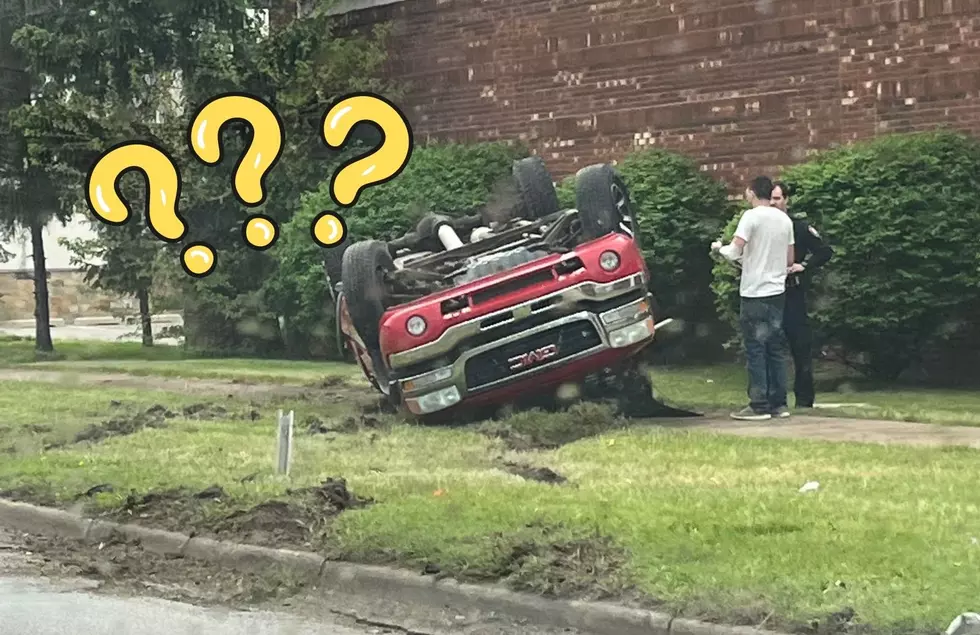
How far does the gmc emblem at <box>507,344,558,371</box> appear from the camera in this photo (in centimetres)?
1101

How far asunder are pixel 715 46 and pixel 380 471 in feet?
32.2

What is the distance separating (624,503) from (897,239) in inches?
283

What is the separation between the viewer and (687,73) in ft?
58.0

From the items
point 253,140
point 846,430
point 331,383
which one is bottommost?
point 331,383

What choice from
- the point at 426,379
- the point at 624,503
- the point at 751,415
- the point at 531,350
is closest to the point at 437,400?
the point at 426,379

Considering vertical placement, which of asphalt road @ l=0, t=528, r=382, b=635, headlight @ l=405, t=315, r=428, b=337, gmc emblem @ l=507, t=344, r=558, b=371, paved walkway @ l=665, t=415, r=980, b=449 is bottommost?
paved walkway @ l=665, t=415, r=980, b=449

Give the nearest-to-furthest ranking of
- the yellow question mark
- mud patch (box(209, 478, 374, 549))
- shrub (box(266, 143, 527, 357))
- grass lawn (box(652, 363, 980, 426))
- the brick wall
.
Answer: mud patch (box(209, 478, 374, 549)), grass lawn (box(652, 363, 980, 426)), the brick wall, the yellow question mark, shrub (box(266, 143, 527, 357))

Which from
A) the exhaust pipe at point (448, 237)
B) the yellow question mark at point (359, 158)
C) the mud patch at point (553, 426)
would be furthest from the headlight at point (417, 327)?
the yellow question mark at point (359, 158)

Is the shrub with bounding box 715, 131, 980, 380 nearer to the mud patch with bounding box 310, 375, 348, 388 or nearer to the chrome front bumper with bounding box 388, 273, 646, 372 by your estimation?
the chrome front bumper with bounding box 388, 273, 646, 372

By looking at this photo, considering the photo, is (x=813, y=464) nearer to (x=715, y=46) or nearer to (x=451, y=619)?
(x=451, y=619)

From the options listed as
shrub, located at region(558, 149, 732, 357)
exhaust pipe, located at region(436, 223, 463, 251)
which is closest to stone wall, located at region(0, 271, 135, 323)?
shrub, located at region(558, 149, 732, 357)

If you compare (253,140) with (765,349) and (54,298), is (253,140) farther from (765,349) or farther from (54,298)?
(54,298)

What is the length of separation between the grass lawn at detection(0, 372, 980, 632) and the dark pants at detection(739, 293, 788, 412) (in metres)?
1.16

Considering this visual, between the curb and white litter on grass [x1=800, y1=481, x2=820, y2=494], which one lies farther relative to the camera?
white litter on grass [x1=800, y1=481, x2=820, y2=494]
